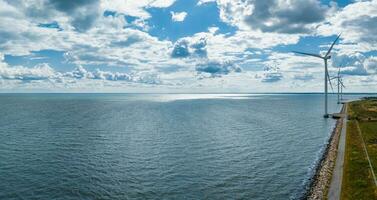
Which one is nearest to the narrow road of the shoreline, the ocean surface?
the shoreline

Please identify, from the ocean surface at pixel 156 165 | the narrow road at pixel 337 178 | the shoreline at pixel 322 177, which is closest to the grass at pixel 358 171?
the narrow road at pixel 337 178

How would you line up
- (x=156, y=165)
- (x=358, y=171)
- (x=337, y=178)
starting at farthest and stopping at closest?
(x=156, y=165) < (x=358, y=171) < (x=337, y=178)

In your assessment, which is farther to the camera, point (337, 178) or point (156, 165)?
point (156, 165)

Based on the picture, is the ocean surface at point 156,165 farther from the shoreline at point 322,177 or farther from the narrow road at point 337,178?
the narrow road at point 337,178

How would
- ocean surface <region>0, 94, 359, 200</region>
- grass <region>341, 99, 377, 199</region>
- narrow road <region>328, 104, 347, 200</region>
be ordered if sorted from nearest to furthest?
grass <region>341, 99, 377, 199</region> → narrow road <region>328, 104, 347, 200</region> → ocean surface <region>0, 94, 359, 200</region>

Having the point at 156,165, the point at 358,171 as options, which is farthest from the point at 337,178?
the point at 156,165

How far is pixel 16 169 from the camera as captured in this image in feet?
171

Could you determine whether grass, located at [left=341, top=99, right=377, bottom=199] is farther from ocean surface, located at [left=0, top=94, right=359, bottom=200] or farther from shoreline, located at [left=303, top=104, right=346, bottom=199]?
ocean surface, located at [left=0, top=94, right=359, bottom=200]

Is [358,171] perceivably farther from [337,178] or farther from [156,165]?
[156,165]

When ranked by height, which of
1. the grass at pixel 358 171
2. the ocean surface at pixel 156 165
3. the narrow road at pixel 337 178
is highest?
the grass at pixel 358 171

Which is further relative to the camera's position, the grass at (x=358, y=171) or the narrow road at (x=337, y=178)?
the narrow road at (x=337, y=178)

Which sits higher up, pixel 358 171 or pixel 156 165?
pixel 358 171

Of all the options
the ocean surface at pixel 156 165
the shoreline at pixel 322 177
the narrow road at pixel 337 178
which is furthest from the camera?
the ocean surface at pixel 156 165

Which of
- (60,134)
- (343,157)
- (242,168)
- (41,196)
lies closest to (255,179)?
(242,168)
